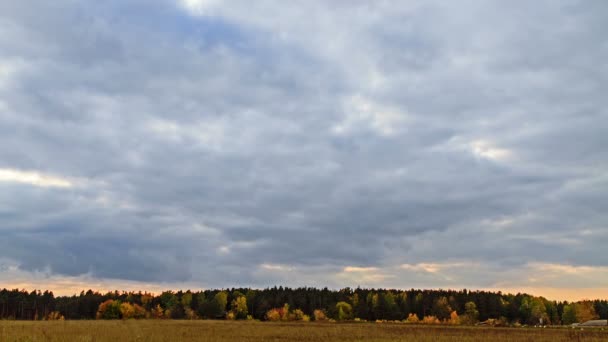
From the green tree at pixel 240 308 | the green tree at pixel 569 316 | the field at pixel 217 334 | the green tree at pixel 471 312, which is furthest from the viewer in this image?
the green tree at pixel 569 316

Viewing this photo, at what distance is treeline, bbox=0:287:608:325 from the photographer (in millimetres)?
163875

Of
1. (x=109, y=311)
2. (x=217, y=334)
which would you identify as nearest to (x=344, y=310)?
(x=109, y=311)

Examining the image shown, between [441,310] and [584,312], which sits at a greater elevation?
[441,310]

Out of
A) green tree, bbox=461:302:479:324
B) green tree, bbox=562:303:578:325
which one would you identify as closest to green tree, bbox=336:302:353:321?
green tree, bbox=461:302:479:324

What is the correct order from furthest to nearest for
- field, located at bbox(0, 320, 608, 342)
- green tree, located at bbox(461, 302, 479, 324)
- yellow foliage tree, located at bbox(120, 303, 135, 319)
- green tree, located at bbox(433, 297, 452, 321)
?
green tree, located at bbox(433, 297, 452, 321) → green tree, located at bbox(461, 302, 479, 324) → yellow foliage tree, located at bbox(120, 303, 135, 319) → field, located at bbox(0, 320, 608, 342)

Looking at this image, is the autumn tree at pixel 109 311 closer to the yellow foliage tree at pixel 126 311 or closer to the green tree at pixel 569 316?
the yellow foliage tree at pixel 126 311

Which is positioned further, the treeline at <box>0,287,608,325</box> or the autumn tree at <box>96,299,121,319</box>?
the treeline at <box>0,287,608,325</box>

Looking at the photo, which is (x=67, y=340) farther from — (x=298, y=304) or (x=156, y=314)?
(x=298, y=304)

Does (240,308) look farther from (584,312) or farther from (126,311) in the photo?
(584,312)

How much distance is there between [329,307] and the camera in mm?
173125

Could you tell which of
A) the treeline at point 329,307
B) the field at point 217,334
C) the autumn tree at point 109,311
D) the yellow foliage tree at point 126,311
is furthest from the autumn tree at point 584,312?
the autumn tree at point 109,311

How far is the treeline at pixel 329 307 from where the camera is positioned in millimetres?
163875

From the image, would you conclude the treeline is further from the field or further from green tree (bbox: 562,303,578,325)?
the field

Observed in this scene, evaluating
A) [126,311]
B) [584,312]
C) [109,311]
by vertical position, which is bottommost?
[584,312]
